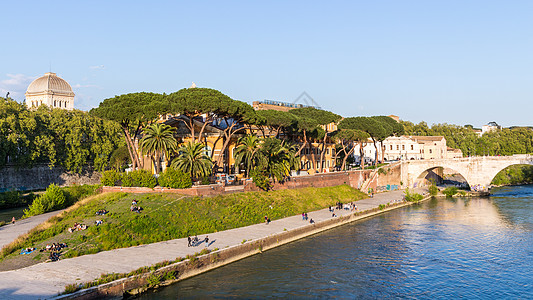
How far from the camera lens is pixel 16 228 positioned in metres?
42.9

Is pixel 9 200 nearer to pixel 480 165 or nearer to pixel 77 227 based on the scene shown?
pixel 77 227

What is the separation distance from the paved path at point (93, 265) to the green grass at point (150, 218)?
1659 mm

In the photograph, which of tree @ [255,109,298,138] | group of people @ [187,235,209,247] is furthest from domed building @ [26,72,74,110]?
group of people @ [187,235,209,247]

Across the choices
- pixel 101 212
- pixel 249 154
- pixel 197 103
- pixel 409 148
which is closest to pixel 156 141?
pixel 197 103

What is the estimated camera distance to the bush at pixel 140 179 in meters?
49.3

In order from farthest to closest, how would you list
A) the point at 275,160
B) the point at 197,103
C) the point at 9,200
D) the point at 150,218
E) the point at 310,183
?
1. the point at 310,183
2. the point at 9,200
3. the point at 275,160
4. the point at 197,103
5. the point at 150,218

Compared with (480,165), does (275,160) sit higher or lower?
higher

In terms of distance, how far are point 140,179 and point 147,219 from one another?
9543 millimetres

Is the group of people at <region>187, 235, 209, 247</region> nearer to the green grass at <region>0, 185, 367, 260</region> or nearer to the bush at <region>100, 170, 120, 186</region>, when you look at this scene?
the green grass at <region>0, 185, 367, 260</region>

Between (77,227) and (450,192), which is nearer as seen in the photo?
(77,227)

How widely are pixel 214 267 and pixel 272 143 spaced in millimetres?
27316

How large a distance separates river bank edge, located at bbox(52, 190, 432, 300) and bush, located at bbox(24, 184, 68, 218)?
86.5 feet

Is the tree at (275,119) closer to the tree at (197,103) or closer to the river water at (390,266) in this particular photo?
the tree at (197,103)

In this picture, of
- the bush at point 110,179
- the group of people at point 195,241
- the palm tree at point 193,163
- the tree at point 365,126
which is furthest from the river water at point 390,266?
the tree at point 365,126
